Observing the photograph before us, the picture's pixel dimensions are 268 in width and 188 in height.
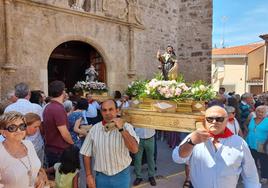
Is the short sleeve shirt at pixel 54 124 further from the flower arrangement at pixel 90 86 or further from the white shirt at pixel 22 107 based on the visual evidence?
the flower arrangement at pixel 90 86

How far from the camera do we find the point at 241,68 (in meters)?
26.2

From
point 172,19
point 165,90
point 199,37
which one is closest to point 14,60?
point 165,90

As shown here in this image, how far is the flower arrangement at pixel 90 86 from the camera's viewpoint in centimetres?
906

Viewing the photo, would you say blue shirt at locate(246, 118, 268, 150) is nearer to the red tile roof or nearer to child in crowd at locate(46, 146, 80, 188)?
child in crowd at locate(46, 146, 80, 188)

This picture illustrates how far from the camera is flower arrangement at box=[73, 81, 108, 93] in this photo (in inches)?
357

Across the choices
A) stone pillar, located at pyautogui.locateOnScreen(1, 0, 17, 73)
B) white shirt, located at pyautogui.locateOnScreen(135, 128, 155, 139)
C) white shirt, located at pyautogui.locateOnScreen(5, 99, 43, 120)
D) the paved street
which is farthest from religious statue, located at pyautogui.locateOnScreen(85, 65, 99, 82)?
white shirt, located at pyautogui.locateOnScreen(5, 99, 43, 120)

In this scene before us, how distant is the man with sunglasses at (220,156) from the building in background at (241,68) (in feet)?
81.6

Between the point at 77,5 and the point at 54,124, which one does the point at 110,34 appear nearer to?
the point at 77,5

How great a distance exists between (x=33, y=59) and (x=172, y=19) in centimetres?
705

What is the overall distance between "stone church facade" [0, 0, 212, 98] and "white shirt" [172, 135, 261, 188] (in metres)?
6.60

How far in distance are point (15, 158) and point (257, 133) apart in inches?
162

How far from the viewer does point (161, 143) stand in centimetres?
846

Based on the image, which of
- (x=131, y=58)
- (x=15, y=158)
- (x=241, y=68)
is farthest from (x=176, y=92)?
(x=241, y=68)

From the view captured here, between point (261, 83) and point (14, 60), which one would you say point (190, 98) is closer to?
point (14, 60)
